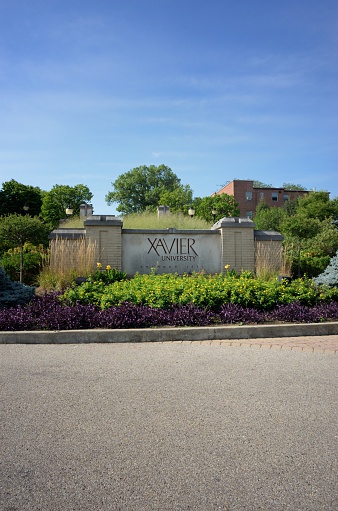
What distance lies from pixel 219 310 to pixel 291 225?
11572 millimetres

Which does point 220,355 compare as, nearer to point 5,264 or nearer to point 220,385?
point 220,385

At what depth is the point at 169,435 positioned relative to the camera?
3.21m

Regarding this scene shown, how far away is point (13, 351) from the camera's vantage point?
623cm

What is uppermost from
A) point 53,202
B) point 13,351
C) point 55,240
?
point 53,202

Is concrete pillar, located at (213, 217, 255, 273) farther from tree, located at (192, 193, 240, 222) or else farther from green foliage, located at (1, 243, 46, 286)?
tree, located at (192, 193, 240, 222)

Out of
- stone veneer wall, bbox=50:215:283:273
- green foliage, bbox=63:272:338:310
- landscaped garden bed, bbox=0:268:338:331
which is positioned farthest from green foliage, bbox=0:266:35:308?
stone veneer wall, bbox=50:215:283:273

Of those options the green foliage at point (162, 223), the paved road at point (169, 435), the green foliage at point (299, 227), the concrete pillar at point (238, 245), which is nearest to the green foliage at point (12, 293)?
the paved road at point (169, 435)

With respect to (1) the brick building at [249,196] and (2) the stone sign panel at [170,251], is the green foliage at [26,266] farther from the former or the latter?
(1) the brick building at [249,196]

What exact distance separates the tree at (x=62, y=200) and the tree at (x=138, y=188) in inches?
677

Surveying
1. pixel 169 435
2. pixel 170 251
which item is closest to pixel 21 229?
pixel 170 251

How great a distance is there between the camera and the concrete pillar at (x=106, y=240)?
1319cm

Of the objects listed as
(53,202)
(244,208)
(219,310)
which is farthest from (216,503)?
(244,208)

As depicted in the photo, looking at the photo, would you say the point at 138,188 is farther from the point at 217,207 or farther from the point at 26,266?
the point at 26,266

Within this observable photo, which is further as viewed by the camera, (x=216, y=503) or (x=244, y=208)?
(x=244, y=208)
